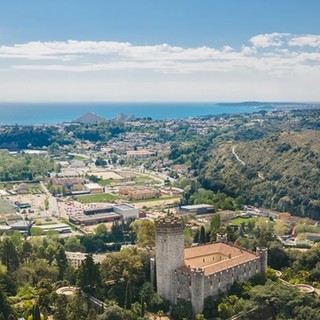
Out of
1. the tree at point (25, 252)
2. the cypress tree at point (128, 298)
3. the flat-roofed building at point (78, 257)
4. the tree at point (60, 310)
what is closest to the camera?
the tree at point (60, 310)

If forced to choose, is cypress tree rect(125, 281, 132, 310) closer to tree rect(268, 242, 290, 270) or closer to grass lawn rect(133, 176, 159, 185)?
tree rect(268, 242, 290, 270)

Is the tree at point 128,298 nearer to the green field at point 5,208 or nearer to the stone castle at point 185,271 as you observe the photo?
the stone castle at point 185,271

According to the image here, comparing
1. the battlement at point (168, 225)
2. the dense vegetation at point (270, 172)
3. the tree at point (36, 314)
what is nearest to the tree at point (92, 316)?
the tree at point (36, 314)

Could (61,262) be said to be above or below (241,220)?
above

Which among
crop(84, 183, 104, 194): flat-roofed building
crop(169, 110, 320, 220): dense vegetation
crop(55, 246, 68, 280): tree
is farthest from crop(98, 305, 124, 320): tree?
crop(84, 183, 104, 194): flat-roofed building

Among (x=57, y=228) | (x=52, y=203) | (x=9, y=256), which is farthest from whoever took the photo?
(x=52, y=203)

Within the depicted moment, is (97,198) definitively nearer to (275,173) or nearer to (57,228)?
(57,228)

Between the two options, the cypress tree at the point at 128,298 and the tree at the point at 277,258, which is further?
the tree at the point at 277,258

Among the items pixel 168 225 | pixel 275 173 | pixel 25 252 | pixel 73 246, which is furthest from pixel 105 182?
pixel 168 225
